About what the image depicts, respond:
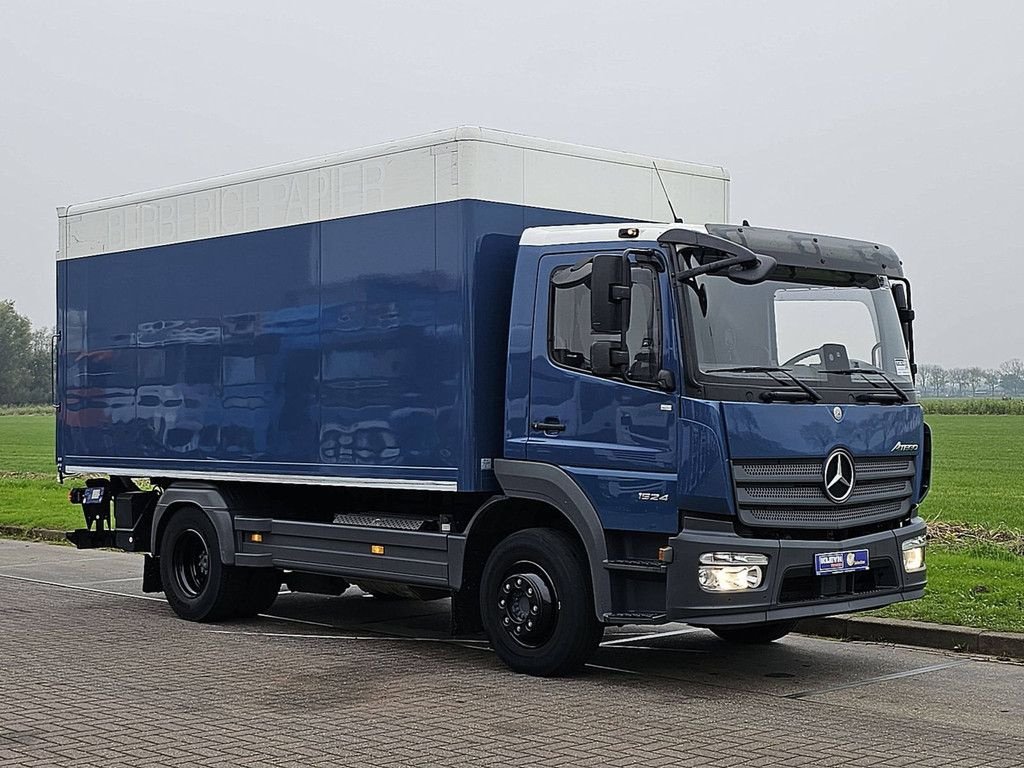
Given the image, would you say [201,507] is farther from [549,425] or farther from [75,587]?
[549,425]

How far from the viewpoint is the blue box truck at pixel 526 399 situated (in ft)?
29.7

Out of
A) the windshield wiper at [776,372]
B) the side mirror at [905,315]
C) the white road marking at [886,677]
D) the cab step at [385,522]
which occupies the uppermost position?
the side mirror at [905,315]

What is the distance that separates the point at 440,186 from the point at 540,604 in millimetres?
2936

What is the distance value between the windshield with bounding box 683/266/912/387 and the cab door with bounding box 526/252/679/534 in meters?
0.27

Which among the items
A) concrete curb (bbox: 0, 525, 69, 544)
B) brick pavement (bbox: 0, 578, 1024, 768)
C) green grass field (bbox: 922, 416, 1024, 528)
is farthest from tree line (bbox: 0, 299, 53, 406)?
brick pavement (bbox: 0, 578, 1024, 768)

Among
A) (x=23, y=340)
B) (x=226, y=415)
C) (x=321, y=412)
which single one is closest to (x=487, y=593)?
(x=321, y=412)

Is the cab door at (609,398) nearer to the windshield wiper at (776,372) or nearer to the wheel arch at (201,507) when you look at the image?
the windshield wiper at (776,372)

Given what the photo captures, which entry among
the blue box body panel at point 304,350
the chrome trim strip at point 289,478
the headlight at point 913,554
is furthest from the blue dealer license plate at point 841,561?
the chrome trim strip at point 289,478

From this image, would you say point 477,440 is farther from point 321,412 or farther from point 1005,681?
point 1005,681

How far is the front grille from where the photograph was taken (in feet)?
29.3

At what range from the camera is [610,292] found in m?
9.01

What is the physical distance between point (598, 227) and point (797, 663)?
11.0 ft

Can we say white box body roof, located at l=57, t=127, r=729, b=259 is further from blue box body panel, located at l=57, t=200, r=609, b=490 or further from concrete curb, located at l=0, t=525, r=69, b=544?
concrete curb, located at l=0, t=525, r=69, b=544

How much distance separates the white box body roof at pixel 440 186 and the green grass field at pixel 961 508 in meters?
Answer: 3.64
